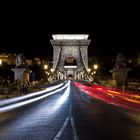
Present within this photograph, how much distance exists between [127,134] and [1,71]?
78.4m

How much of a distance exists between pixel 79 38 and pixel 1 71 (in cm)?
11218

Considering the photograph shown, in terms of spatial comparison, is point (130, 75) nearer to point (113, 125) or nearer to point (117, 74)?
point (117, 74)

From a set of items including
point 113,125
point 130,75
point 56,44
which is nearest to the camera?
point 113,125

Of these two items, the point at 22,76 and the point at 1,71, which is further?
the point at 1,71

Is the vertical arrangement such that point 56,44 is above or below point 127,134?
above

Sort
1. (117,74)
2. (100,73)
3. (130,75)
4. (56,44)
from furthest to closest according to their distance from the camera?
(56,44), (100,73), (130,75), (117,74)

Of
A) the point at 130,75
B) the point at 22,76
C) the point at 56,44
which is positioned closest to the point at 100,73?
the point at 130,75

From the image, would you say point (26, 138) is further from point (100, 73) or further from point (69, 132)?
point (100, 73)

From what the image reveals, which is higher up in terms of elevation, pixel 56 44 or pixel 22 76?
pixel 56 44

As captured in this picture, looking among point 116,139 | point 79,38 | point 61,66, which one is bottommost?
point 116,139

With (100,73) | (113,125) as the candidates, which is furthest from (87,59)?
(113,125)

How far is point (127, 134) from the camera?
1234 centimetres

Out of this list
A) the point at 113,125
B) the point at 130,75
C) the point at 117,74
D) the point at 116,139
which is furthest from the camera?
the point at 130,75

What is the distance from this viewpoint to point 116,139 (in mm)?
11219
